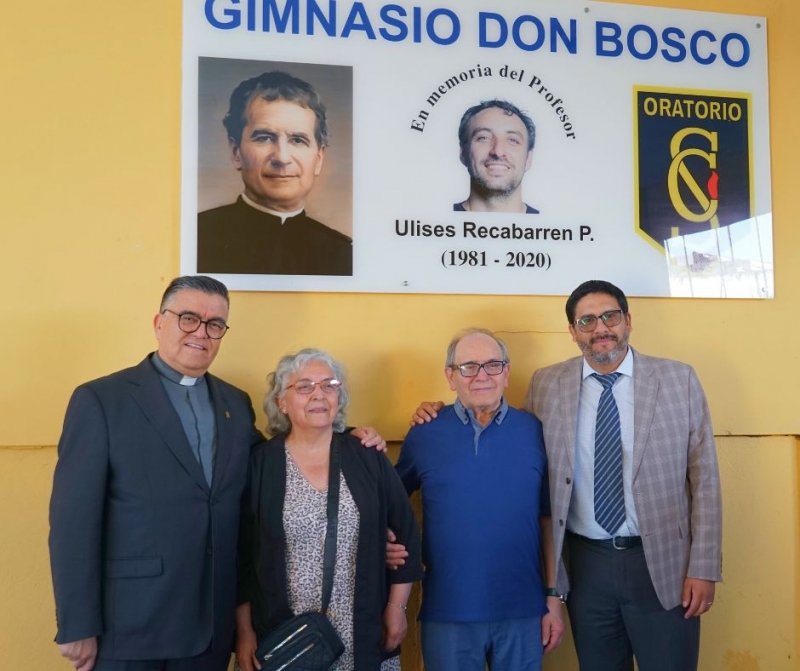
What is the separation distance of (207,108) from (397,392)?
1.21 m

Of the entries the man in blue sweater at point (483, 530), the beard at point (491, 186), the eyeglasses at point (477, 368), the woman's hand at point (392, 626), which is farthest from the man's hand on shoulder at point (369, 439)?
the beard at point (491, 186)

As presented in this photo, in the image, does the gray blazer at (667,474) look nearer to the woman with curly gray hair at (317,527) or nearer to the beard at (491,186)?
the woman with curly gray hair at (317,527)

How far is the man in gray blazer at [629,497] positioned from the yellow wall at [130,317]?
1.49ft

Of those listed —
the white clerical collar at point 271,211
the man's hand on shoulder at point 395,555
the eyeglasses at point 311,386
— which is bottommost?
the man's hand on shoulder at point 395,555

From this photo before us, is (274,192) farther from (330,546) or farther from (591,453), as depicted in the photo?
(591,453)

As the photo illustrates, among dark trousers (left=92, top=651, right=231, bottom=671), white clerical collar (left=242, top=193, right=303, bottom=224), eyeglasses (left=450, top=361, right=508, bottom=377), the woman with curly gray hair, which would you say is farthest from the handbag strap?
white clerical collar (left=242, top=193, right=303, bottom=224)

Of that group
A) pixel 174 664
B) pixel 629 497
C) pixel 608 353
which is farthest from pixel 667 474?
pixel 174 664

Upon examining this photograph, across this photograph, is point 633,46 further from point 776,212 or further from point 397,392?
point 397,392

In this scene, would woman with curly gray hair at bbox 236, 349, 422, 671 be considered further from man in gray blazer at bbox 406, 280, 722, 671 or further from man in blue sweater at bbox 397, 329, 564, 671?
man in gray blazer at bbox 406, 280, 722, 671

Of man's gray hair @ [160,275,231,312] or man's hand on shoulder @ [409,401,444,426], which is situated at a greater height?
man's gray hair @ [160,275,231,312]

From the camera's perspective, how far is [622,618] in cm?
218

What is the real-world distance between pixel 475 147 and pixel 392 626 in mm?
1672

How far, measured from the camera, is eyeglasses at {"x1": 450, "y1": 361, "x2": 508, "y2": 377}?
2146mm

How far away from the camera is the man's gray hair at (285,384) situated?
6.75 ft
